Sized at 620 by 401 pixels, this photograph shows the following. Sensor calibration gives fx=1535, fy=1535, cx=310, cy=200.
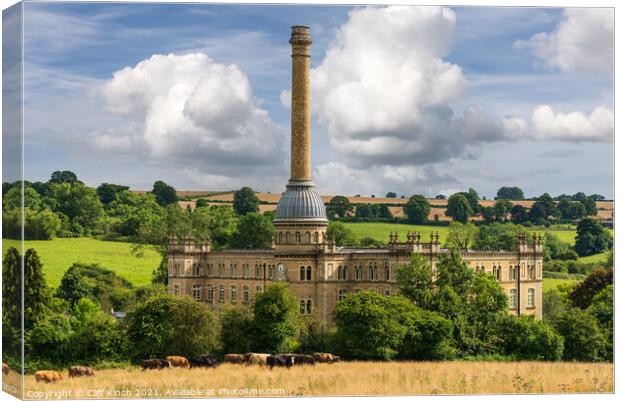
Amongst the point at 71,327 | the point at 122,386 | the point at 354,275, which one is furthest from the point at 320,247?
the point at 122,386

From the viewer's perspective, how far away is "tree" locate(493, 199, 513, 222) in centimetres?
10891

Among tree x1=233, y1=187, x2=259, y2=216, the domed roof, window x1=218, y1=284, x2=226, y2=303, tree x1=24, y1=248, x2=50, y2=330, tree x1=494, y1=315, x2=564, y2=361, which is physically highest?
tree x1=233, y1=187, x2=259, y2=216

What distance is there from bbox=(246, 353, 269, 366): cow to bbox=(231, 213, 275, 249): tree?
40.4m

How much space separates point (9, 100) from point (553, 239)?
5654 cm

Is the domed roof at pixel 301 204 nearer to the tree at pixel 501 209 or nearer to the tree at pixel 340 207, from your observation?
the tree at pixel 501 209

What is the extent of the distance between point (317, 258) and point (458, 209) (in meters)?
40.0

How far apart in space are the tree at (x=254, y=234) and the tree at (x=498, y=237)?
14074mm

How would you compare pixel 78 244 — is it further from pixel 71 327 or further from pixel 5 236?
pixel 5 236

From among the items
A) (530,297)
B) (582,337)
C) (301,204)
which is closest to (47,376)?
(582,337)

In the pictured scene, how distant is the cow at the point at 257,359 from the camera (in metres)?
60.7

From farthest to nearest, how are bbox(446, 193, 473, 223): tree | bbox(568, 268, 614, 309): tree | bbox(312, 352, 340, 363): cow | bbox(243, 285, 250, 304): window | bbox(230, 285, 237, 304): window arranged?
bbox(446, 193, 473, 223): tree, bbox(230, 285, 237, 304): window, bbox(243, 285, 250, 304): window, bbox(568, 268, 614, 309): tree, bbox(312, 352, 340, 363): cow

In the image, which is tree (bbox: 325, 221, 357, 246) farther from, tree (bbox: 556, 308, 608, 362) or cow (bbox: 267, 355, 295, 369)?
cow (bbox: 267, 355, 295, 369)

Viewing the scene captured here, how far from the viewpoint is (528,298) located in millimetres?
80312

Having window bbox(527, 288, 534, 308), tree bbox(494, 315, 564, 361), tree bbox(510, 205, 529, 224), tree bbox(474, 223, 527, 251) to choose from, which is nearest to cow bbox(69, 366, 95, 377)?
tree bbox(494, 315, 564, 361)
